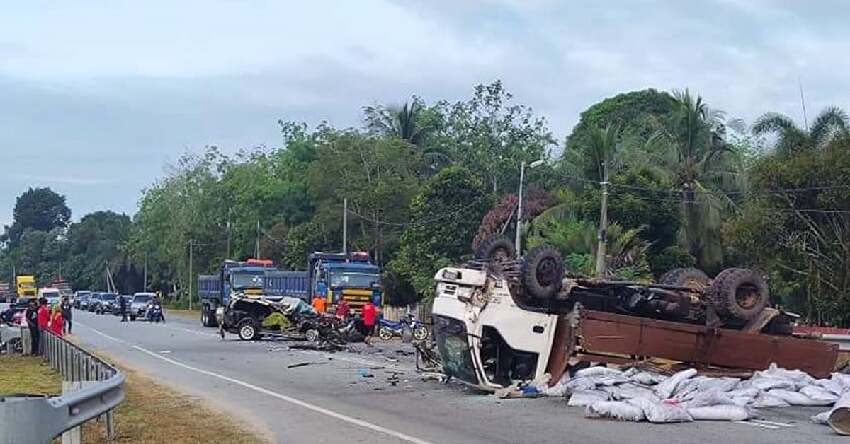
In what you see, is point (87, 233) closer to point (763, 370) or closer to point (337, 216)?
point (337, 216)

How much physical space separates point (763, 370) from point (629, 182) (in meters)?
30.6

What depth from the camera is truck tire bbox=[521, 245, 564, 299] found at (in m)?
19.4

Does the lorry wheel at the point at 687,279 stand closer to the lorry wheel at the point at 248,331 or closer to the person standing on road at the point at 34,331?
the person standing on road at the point at 34,331

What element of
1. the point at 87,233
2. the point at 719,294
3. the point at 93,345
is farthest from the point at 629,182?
the point at 87,233

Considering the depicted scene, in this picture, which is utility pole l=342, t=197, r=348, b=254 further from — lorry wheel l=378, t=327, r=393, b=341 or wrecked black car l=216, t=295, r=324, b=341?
wrecked black car l=216, t=295, r=324, b=341

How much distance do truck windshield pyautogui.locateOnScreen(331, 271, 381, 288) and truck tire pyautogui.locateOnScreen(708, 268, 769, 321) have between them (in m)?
26.3

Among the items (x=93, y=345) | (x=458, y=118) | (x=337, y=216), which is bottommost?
(x=93, y=345)

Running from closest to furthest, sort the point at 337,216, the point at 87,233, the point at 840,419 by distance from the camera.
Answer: the point at 840,419
the point at 337,216
the point at 87,233

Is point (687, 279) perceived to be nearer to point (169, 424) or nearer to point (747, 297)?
point (747, 297)

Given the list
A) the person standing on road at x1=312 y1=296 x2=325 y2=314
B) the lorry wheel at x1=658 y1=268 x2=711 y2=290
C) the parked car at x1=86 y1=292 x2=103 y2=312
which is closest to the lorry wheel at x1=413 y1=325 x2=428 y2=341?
the person standing on road at x1=312 y1=296 x2=325 y2=314

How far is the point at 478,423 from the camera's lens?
51.5 feet

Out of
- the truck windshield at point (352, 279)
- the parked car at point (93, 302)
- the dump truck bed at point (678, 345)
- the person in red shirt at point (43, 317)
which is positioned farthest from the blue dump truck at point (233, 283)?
the dump truck bed at point (678, 345)

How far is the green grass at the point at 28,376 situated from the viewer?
836 inches

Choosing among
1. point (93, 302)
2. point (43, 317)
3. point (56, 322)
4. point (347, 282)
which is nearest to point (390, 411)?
point (43, 317)
